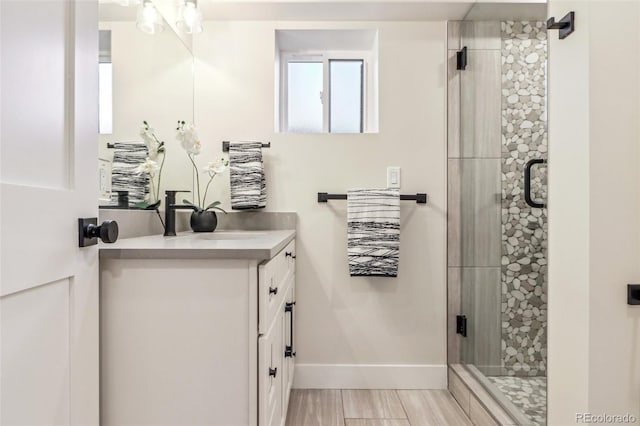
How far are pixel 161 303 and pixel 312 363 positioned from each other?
1378 mm

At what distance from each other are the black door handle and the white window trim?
1.64 meters

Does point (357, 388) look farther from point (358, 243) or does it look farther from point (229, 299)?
point (229, 299)

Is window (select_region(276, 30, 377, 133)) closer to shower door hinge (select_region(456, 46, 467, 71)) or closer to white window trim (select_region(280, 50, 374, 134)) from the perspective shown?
white window trim (select_region(280, 50, 374, 134))

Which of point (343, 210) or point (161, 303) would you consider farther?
point (343, 210)

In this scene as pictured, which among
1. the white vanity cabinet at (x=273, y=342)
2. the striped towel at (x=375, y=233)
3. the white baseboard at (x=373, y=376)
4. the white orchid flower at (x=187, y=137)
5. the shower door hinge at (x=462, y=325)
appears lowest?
the white baseboard at (x=373, y=376)

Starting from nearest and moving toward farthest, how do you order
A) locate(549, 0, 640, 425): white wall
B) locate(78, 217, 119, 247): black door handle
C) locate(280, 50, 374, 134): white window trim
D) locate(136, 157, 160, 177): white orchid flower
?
locate(78, 217, 119, 247): black door handle < locate(549, 0, 640, 425): white wall < locate(136, 157, 160, 177): white orchid flower < locate(280, 50, 374, 134): white window trim

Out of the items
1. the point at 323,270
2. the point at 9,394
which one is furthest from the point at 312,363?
the point at 9,394

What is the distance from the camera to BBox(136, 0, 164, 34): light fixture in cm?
165

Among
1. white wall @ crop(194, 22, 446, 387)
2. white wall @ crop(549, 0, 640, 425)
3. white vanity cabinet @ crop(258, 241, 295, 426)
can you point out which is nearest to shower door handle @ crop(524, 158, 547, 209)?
white wall @ crop(194, 22, 446, 387)

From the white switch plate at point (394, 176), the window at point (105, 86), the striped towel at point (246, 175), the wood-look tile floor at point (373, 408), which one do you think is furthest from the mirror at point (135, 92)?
the wood-look tile floor at point (373, 408)

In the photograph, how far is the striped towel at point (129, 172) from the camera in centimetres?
149

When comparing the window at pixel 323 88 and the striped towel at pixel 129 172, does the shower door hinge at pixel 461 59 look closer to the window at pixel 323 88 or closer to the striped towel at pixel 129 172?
the window at pixel 323 88

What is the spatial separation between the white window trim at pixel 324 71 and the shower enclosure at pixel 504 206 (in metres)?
0.53

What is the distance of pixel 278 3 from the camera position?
2.05 m
